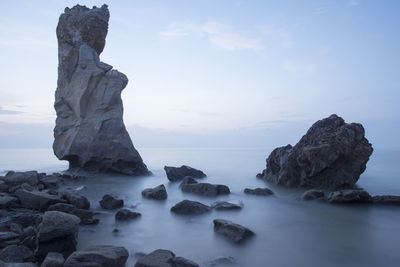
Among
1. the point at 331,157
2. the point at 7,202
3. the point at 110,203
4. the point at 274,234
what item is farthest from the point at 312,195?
the point at 7,202

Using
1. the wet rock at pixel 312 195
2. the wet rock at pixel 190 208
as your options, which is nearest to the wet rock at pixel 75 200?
the wet rock at pixel 190 208

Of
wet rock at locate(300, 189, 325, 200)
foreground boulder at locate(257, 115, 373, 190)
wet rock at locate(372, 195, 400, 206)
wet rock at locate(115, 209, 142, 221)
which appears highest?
foreground boulder at locate(257, 115, 373, 190)

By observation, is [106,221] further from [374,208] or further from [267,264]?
[374,208]

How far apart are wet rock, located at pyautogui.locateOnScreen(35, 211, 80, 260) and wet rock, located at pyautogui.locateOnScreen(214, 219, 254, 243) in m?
4.02

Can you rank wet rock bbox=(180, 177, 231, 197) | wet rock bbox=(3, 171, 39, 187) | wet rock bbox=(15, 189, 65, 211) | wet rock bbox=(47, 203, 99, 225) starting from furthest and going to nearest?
wet rock bbox=(180, 177, 231, 197)
wet rock bbox=(3, 171, 39, 187)
wet rock bbox=(15, 189, 65, 211)
wet rock bbox=(47, 203, 99, 225)

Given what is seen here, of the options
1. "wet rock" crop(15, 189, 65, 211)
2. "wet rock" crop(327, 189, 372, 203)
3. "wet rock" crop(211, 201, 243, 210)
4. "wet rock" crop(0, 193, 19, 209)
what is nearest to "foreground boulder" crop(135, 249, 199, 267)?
"wet rock" crop(211, 201, 243, 210)

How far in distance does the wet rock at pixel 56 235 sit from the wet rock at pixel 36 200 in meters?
3.98

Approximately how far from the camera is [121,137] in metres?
24.7

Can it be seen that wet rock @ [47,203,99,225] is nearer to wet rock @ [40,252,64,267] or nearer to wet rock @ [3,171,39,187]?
wet rock @ [40,252,64,267]

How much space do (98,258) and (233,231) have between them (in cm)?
396

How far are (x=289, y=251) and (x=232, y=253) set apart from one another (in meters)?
1.51

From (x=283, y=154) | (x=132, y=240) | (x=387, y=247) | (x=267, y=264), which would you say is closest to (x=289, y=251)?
(x=267, y=264)

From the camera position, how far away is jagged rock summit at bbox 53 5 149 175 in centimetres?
2430

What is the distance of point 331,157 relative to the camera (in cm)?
1730
